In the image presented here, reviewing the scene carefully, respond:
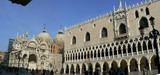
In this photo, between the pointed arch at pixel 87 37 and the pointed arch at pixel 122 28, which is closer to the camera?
the pointed arch at pixel 122 28

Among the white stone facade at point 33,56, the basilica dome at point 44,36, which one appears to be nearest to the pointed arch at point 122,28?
the white stone facade at point 33,56

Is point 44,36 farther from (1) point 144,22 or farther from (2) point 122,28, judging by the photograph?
(1) point 144,22

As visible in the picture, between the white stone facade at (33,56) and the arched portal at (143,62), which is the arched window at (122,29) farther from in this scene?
the white stone facade at (33,56)

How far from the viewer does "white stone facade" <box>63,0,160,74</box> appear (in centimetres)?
3019

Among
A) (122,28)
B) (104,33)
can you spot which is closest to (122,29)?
(122,28)

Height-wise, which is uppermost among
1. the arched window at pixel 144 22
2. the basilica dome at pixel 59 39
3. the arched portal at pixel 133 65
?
the basilica dome at pixel 59 39

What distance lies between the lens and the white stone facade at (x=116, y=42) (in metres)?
30.2

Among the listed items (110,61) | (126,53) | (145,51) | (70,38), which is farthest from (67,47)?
(145,51)

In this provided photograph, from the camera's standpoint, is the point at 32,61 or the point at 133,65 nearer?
the point at 133,65

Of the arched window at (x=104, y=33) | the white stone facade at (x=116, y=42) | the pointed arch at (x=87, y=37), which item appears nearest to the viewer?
the white stone facade at (x=116, y=42)

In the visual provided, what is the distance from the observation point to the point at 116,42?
34.0 meters

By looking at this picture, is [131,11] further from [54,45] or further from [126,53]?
[54,45]

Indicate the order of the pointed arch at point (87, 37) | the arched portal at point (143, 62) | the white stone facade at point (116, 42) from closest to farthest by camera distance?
the white stone facade at point (116, 42)
the arched portal at point (143, 62)
the pointed arch at point (87, 37)

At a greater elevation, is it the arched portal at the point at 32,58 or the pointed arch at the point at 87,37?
the pointed arch at the point at 87,37
